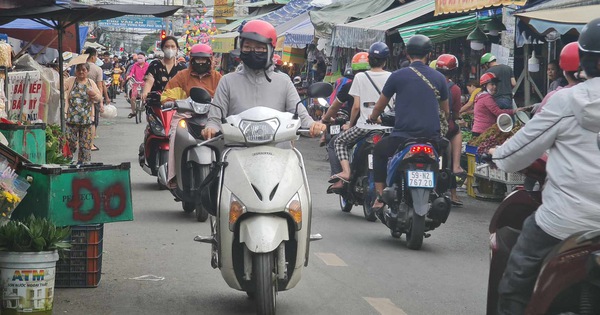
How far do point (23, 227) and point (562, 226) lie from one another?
3361mm

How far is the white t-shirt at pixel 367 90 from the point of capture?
11273mm

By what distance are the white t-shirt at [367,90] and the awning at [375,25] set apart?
9917 millimetres

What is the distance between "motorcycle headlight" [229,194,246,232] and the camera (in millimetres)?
6305

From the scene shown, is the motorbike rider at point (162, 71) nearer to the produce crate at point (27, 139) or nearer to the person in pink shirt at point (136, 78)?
the produce crate at point (27, 139)

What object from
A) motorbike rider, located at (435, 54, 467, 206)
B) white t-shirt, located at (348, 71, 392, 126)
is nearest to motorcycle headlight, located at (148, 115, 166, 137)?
white t-shirt, located at (348, 71, 392, 126)

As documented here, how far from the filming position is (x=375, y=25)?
73.7 ft

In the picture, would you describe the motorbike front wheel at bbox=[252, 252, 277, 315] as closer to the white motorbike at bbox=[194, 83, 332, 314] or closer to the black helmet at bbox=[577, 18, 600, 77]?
the white motorbike at bbox=[194, 83, 332, 314]

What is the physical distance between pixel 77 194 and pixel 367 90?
4705mm

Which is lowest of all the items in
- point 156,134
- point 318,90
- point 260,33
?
point 156,134

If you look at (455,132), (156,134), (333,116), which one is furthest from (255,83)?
(156,134)

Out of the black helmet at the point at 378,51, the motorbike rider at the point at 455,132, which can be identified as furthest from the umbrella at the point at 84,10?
the motorbike rider at the point at 455,132

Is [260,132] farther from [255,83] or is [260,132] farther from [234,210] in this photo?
[255,83]

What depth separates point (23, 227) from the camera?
649 centimetres

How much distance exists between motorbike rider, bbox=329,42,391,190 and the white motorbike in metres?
4.70
